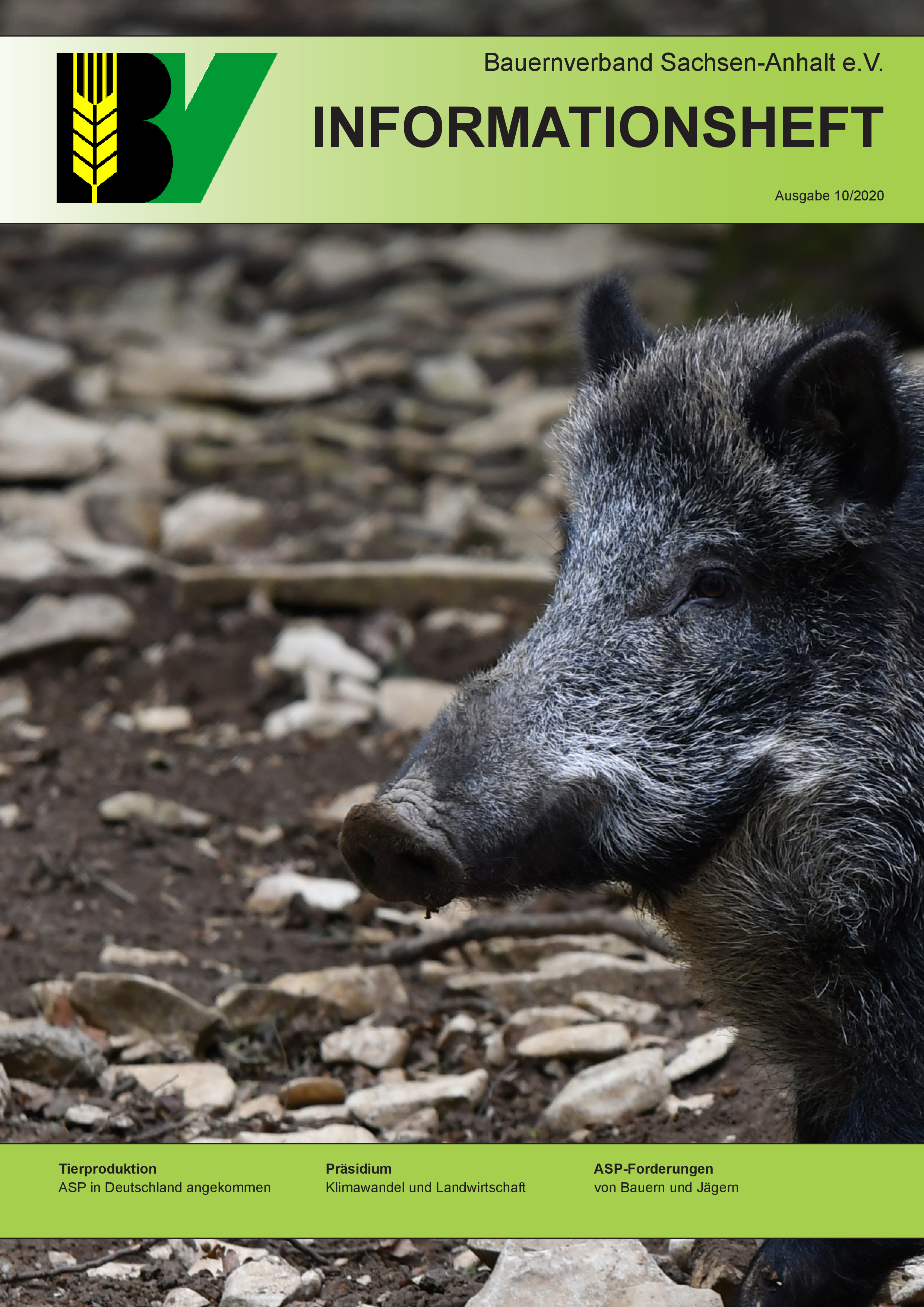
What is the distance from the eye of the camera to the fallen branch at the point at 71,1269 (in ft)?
12.8

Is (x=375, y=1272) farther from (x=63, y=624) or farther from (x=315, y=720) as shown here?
(x=63, y=624)

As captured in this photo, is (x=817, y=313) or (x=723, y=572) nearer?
(x=723, y=572)

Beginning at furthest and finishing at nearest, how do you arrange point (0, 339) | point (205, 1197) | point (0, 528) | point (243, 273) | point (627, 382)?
point (243, 273) → point (0, 339) → point (0, 528) → point (627, 382) → point (205, 1197)

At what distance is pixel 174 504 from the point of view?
33.2 feet

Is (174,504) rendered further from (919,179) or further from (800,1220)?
(800,1220)

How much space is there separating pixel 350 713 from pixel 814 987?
3.88m

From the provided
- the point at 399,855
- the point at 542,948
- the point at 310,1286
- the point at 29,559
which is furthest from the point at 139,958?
A: the point at 29,559

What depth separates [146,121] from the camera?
13.0 feet

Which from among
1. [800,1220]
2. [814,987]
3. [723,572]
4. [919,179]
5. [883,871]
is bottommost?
[800,1220]

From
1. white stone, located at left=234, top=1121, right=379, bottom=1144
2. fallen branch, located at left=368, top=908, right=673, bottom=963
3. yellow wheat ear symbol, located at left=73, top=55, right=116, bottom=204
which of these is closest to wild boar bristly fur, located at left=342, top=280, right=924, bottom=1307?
white stone, located at left=234, top=1121, right=379, bottom=1144

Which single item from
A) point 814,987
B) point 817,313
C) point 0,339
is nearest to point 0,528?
point 0,339

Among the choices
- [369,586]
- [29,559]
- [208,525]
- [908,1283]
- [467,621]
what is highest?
[208,525]

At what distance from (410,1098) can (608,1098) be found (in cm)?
59

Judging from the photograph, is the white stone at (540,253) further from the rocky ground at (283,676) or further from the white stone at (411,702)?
the white stone at (411,702)
